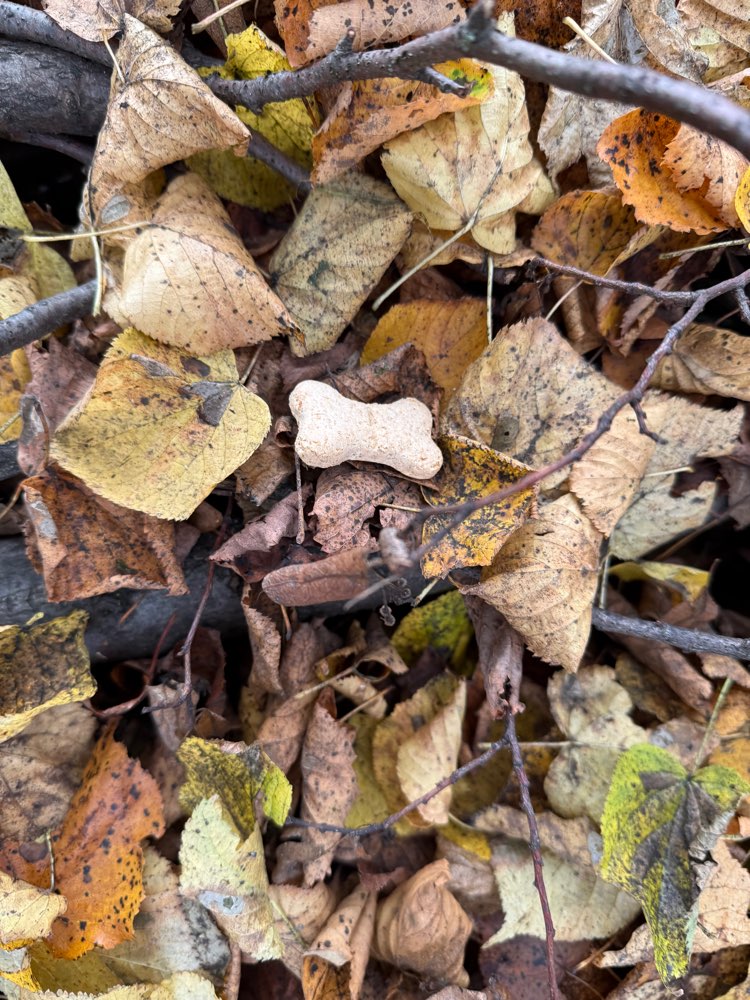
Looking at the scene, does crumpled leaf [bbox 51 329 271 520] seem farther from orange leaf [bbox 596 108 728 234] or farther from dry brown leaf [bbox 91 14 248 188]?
orange leaf [bbox 596 108 728 234]

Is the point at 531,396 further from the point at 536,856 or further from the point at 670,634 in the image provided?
the point at 536,856

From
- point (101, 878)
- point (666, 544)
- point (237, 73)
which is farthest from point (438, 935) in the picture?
point (237, 73)

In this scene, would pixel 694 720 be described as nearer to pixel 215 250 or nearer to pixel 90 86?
pixel 215 250

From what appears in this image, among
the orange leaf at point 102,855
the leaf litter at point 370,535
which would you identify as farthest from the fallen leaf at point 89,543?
the orange leaf at point 102,855

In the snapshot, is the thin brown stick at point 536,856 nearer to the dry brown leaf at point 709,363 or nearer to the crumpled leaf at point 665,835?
the crumpled leaf at point 665,835

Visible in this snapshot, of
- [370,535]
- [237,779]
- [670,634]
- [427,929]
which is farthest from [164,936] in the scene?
[670,634]

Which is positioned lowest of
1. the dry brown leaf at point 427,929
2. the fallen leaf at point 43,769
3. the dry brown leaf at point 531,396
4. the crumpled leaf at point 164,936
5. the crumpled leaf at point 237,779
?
the crumpled leaf at point 164,936

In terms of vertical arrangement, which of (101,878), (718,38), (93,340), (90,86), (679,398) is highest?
(718,38)
